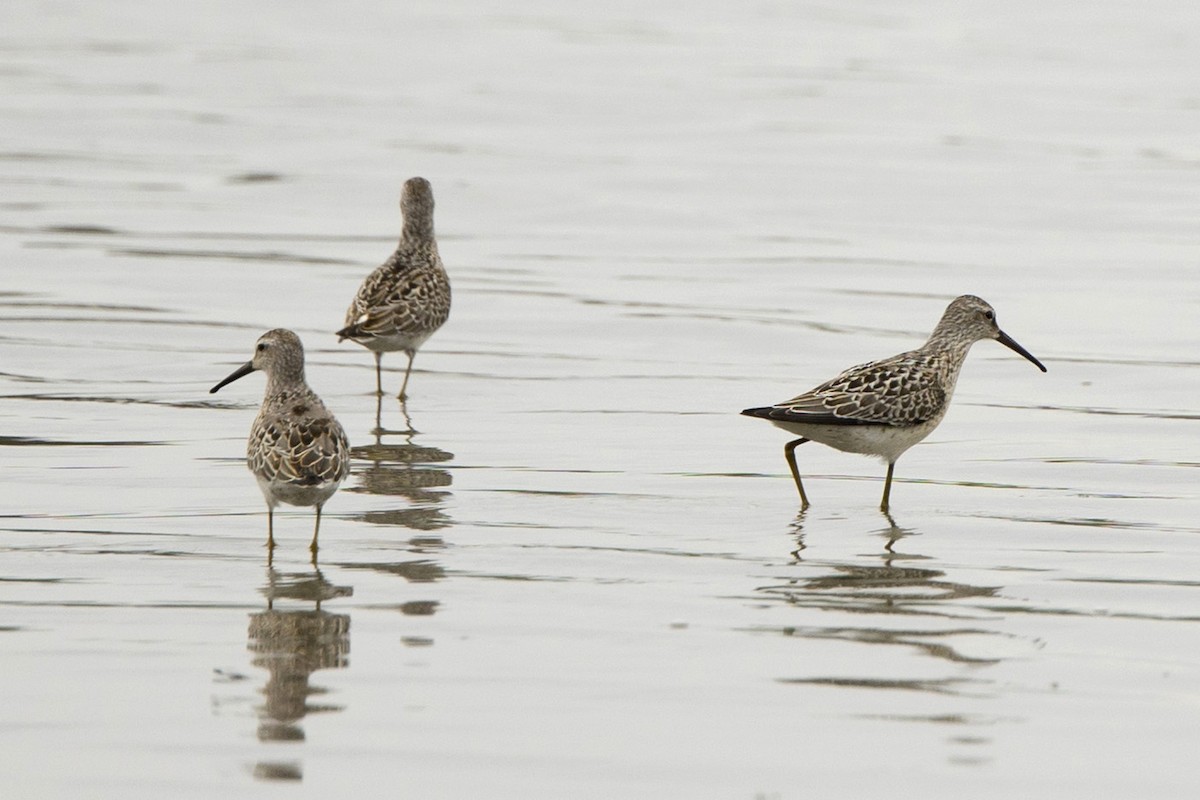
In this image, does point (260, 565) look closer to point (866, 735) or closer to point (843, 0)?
point (866, 735)

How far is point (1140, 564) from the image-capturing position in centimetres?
880

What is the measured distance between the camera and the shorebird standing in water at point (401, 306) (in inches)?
518

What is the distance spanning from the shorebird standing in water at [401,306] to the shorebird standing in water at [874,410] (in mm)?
3632

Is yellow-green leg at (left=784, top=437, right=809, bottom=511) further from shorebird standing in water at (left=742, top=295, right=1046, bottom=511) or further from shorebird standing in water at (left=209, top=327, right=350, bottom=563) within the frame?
shorebird standing in water at (left=209, top=327, right=350, bottom=563)

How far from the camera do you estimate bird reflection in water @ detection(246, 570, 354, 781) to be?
652 cm

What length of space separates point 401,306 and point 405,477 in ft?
9.71

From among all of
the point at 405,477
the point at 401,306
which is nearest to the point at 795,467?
the point at 405,477

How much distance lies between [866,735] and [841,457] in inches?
201

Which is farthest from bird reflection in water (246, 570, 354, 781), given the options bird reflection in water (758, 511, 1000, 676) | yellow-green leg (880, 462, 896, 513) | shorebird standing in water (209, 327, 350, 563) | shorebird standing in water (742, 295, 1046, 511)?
yellow-green leg (880, 462, 896, 513)

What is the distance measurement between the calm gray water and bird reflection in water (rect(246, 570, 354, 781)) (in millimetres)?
25

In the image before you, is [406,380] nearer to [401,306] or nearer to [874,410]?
[401,306]

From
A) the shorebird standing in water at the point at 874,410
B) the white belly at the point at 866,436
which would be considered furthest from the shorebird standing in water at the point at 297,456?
the white belly at the point at 866,436

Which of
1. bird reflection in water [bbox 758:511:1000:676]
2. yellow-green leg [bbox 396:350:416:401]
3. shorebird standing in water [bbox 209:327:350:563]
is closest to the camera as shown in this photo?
bird reflection in water [bbox 758:511:1000:676]

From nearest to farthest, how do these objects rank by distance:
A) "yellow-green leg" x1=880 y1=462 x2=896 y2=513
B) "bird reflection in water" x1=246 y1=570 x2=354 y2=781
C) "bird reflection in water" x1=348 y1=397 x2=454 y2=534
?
"bird reflection in water" x1=246 y1=570 x2=354 y2=781 → "bird reflection in water" x1=348 y1=397 x2=454 y2=534 → "yellow-green leg" x1=880 y1=462 x2=896 y2=513
